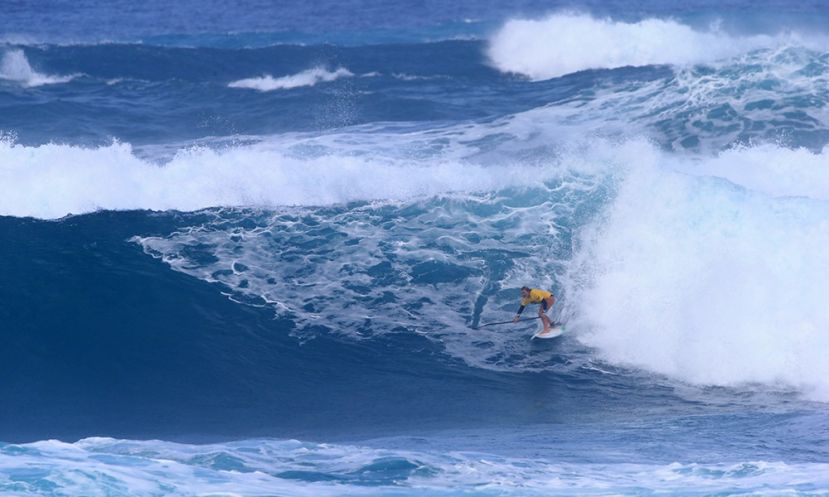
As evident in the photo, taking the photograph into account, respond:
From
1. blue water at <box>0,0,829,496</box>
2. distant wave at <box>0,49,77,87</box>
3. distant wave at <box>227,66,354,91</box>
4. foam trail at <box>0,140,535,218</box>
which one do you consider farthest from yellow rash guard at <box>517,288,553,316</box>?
distant wave at <box>0,49,77,87</box>

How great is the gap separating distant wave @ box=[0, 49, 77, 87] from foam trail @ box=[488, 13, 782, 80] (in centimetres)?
1391

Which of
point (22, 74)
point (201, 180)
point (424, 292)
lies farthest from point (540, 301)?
point (22, 74)

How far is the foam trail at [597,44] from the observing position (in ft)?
125

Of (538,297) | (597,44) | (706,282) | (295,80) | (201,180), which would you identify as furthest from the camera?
(597,44)

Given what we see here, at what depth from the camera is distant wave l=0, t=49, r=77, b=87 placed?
3688cm

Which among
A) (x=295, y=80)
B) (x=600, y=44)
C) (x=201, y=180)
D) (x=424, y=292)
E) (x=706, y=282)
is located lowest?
(x=706, y=282)

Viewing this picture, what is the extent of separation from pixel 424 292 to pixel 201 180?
5.74 metres

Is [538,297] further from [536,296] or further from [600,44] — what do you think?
[600,44]

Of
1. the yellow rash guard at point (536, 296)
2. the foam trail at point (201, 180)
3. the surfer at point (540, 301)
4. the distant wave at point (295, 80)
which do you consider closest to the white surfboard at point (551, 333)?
the surfer at point (540, 301)

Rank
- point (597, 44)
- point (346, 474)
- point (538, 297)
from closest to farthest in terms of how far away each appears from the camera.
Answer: point (346, 474) < point (538, 297) < point (597, 44)

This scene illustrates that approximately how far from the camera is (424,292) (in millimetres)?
21094

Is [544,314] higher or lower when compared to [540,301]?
lower

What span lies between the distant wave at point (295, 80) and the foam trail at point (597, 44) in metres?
5.32

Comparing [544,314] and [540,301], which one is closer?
[544,314]
